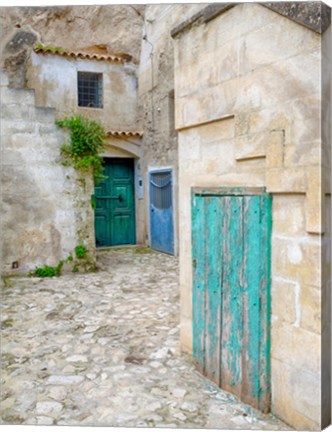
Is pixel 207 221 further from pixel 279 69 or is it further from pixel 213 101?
pixel 279 69

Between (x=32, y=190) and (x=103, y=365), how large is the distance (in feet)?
13.2

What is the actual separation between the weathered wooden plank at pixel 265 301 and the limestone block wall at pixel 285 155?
0.04m

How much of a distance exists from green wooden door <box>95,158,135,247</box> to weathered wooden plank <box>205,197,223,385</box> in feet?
23.7

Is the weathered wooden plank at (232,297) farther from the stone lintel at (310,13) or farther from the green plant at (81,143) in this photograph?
the green plant at (81,143)

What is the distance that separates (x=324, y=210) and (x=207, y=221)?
1004 millimetres

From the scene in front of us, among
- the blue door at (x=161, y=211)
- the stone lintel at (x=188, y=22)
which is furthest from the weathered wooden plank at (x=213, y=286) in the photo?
the blue door at (x=161, y=211)

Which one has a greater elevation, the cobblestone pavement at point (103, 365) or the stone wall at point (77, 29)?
the stone wall at point (77, 29)

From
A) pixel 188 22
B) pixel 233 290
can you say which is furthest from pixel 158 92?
pixel 233 290

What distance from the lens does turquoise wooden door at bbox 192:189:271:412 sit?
2725 millimetres

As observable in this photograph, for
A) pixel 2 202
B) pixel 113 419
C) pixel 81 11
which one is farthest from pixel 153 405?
pixel 81 11

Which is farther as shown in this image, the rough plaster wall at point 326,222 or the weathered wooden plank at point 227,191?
the weathered wooden plank at point 227,191

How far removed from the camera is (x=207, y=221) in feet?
10.5

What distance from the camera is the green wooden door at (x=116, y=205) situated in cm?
1026

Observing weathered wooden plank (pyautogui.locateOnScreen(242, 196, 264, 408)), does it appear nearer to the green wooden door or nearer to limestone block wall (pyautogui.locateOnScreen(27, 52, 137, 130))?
limestone block wall (pyautogui.locateOnScreen(27, 52, 137, 130))
